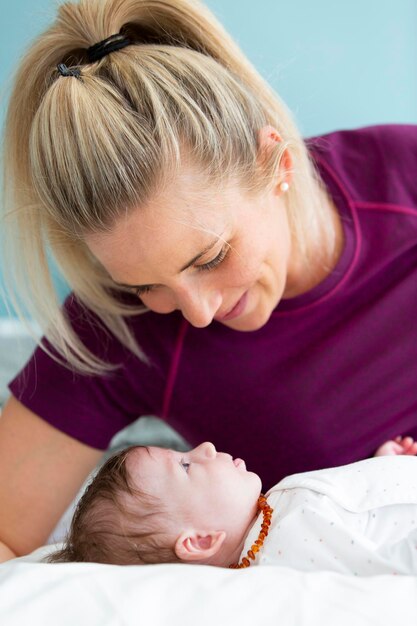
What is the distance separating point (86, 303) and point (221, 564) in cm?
53

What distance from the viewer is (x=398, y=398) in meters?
1.43

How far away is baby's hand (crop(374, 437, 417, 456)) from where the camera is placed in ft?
4.56

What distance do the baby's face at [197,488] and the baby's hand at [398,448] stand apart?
28 centimetres

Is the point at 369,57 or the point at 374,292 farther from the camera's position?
the point at 369,57

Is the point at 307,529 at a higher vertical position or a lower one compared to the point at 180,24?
lower

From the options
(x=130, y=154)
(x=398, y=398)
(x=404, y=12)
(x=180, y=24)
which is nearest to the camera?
(x=130, y=154)

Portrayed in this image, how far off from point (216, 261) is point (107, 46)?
1.18 feet

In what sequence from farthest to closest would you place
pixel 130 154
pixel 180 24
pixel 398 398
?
pixel 398 398 → pixel 180 24 → pixel 130 154

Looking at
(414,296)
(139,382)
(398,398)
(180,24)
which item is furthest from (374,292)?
(180,24)

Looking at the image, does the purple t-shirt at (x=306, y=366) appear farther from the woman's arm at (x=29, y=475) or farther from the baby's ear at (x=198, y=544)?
the baby's ear at (x=198, y=544)

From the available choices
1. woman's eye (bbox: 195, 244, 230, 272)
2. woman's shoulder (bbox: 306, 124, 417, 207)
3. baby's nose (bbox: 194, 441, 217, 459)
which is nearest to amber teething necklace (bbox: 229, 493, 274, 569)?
baby's nose (bbox: 194, 441, 217, 459)

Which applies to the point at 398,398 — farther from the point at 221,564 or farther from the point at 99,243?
the point at 99,243

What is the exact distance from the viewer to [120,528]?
115 centimetres

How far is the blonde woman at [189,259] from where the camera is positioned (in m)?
1.14
